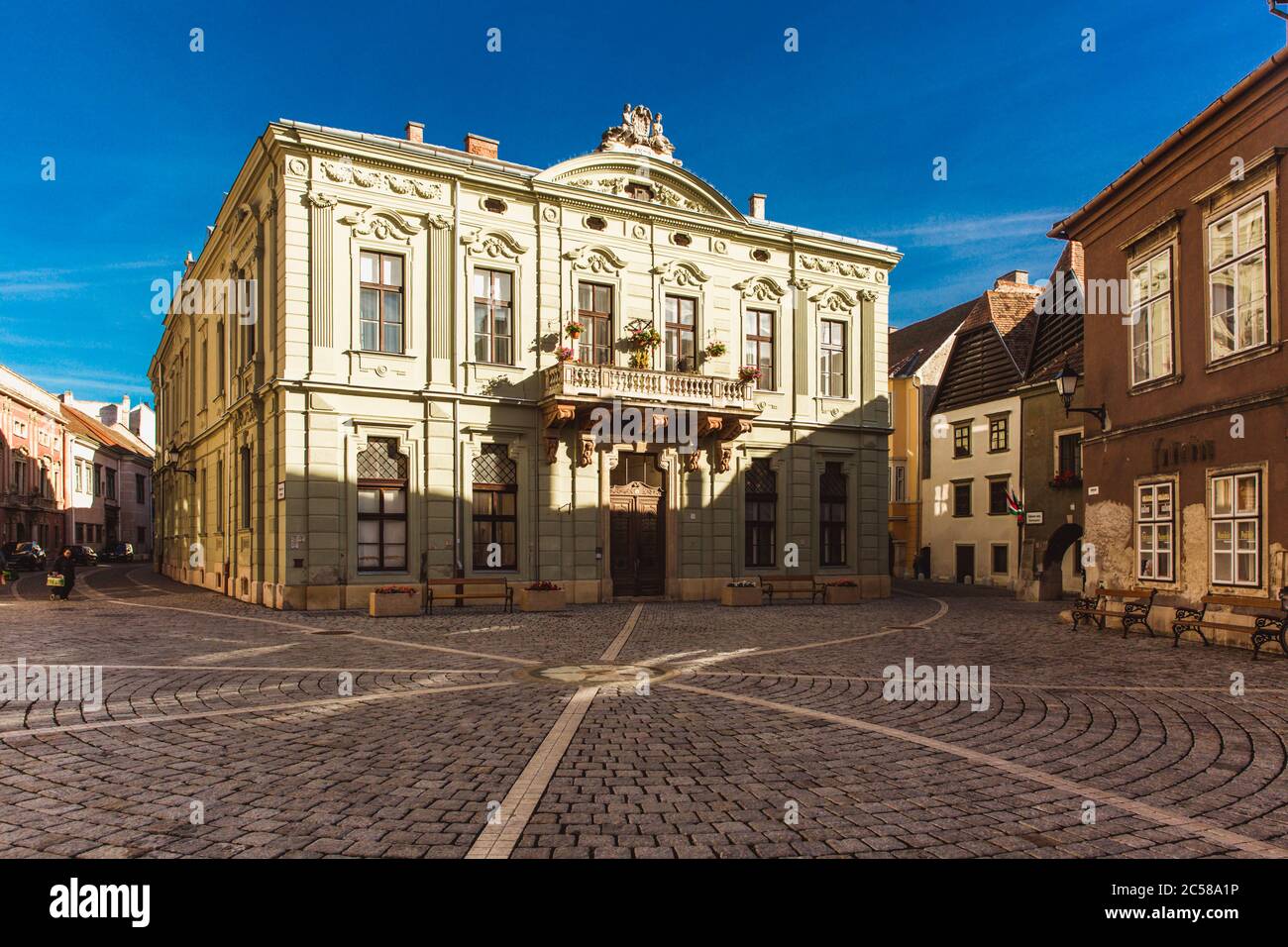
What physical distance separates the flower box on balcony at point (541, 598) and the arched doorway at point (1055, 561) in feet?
53.2

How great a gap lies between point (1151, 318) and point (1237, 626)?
269 inches

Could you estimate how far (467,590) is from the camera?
880 inches

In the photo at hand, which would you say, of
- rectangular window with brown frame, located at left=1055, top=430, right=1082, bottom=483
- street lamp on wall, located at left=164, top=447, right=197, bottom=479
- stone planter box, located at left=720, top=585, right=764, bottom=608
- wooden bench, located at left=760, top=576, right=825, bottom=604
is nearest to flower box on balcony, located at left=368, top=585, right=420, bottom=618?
stone planter box, located at left=720, top=585, right=764, bottom=608

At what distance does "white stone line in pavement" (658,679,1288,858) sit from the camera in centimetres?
521

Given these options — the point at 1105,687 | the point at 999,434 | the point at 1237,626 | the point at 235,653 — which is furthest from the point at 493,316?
the point at 999,434

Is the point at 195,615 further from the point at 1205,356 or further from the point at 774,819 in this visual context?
the point at 1205,356

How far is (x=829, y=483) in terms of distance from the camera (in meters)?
29.2

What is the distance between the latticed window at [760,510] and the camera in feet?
90.8

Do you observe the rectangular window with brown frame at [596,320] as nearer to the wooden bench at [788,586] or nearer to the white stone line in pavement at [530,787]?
the wooden bench at [788,586]

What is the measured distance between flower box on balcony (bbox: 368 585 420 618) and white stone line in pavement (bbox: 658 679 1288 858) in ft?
40.0

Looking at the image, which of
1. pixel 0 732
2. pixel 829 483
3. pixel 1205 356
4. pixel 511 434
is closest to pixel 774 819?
pixel 0 732

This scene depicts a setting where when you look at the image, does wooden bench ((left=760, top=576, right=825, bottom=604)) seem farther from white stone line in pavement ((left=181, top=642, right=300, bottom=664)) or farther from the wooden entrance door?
white stone line in pavement ((left=181, top=642, right=300, bottom=664))

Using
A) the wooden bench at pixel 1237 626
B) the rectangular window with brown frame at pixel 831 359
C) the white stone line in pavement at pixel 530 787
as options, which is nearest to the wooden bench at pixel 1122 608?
the wooden bench at pixel 1237 626

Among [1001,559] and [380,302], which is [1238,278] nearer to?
[380,302]
